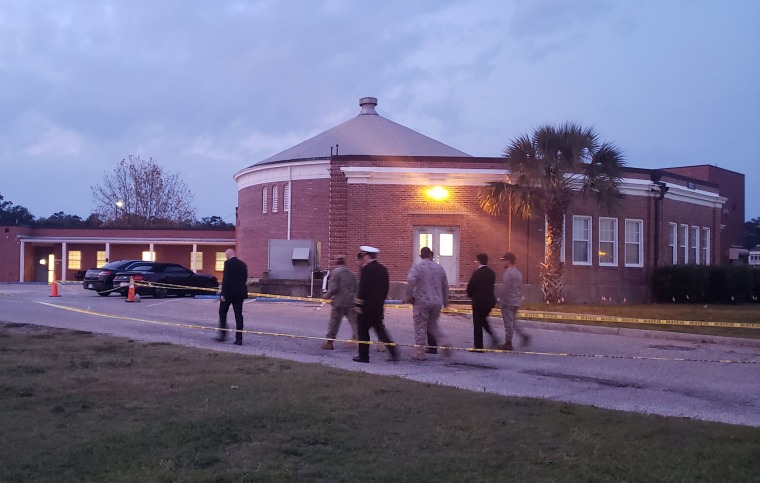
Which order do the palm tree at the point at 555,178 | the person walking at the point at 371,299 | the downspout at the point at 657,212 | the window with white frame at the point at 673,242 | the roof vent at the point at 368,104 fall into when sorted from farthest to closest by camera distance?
1. the roof vent at the point at 368,104
2. the window with white frame at the point at 673,242
3. the downspout at the point at 657,212
4. the palm tree at the point at 555,178
5. the person walking at the point at 371,299

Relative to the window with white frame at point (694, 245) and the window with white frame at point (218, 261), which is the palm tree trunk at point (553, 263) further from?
the window with white frame at point (218, 261)

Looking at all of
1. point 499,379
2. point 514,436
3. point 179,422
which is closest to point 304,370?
point 499,379

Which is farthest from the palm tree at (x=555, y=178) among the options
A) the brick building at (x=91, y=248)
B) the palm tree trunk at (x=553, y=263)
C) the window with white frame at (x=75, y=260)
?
the window with white frame at (x=75, y=260)

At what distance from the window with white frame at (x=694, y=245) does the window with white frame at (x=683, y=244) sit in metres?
0.49

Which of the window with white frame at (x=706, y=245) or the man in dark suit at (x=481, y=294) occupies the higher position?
the window with white frame at (x=706, y=245)

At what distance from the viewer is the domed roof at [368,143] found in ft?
126

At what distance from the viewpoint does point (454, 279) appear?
94.1 ft

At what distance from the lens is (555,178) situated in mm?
26328

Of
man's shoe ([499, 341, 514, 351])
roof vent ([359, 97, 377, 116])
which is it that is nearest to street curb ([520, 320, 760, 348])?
man's shoe ([499, 341, 514, 351])

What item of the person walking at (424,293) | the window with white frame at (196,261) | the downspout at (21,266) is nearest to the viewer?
the person walking at (424,293)

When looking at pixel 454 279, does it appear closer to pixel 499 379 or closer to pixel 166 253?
pixel 499 379

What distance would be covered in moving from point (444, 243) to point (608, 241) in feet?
22.1

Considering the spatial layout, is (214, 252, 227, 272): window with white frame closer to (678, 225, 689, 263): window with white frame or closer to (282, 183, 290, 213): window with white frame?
(282, 183, 290, 213): window with white frame

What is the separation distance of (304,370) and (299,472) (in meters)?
4.84
